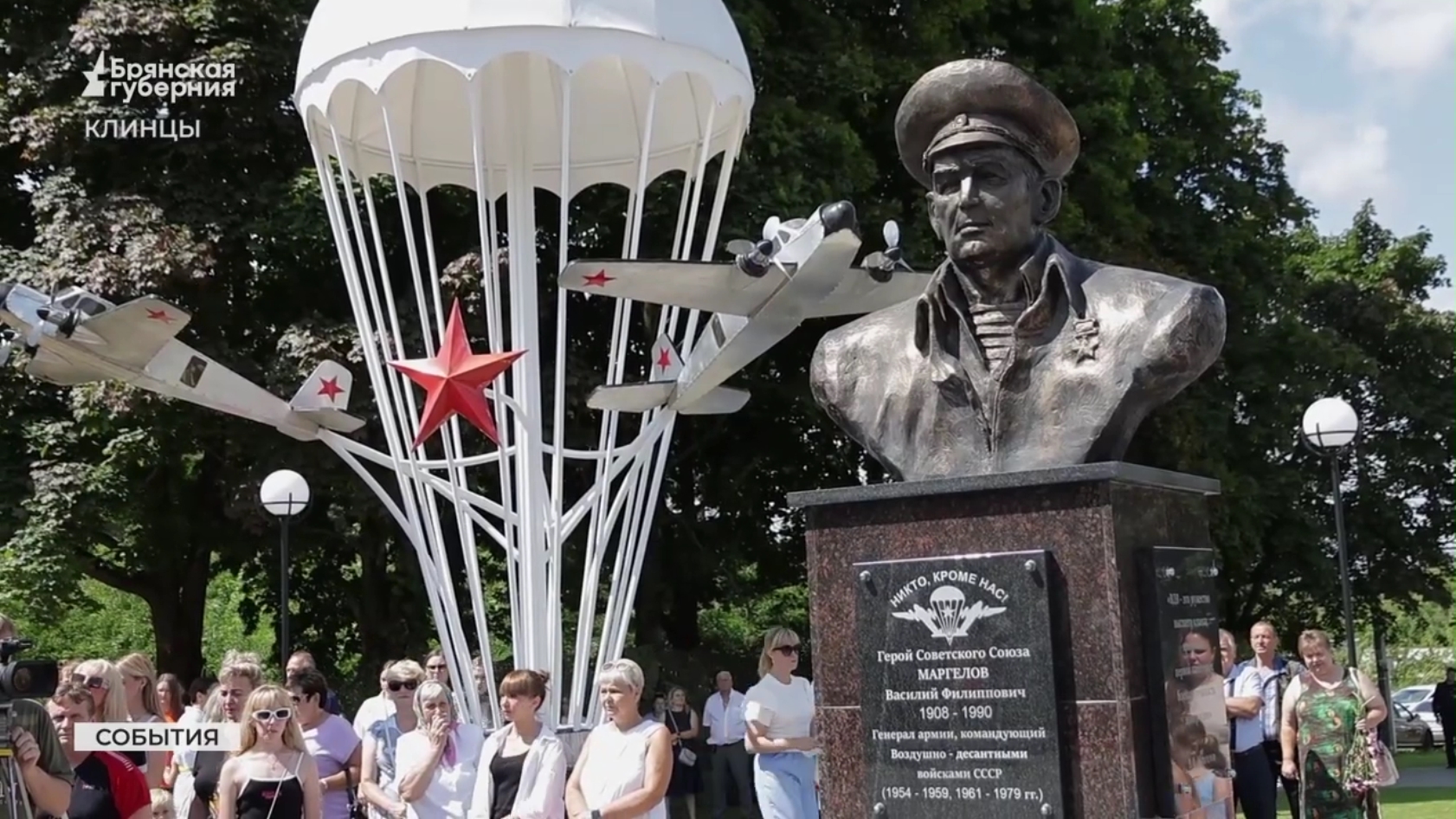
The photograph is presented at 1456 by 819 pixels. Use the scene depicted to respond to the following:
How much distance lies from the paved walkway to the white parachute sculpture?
9866 mm

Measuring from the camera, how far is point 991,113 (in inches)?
202

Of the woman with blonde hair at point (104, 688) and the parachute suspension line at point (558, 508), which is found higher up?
the parachute suspension line at point (558, 508)

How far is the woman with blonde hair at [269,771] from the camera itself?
257 inches

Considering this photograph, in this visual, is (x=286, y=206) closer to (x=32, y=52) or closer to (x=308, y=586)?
(x=32, y=52)

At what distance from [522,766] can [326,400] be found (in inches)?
291

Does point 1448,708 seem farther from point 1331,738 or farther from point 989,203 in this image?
point 989,203

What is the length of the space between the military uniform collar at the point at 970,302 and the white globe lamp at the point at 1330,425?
9.49 m

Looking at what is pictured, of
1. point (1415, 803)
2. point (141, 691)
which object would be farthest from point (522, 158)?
point (1415, 803)

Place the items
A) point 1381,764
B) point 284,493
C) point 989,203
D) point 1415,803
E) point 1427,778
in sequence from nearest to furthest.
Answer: point 989,203 → point 1381,764 → point 284,493 → point 1415,803 → point 1427,778

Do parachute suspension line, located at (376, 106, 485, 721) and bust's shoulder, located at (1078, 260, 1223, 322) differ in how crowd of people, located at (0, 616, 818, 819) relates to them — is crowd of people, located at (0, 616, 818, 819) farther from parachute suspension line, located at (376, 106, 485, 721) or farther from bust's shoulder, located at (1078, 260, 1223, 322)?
bust's shoulder, located at (1078, 260, 1223, 322)

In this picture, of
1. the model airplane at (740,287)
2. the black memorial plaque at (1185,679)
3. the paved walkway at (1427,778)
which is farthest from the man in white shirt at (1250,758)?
the paved walkway at (1427,778)

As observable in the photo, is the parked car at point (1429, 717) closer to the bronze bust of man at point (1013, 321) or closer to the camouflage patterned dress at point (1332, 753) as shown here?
the camouflage patterned dress at point (1332, 753)

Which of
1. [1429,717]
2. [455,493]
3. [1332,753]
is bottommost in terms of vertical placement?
[1429,717]

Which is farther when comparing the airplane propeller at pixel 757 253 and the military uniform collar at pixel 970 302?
the airplane propeller at pixel 757 253
